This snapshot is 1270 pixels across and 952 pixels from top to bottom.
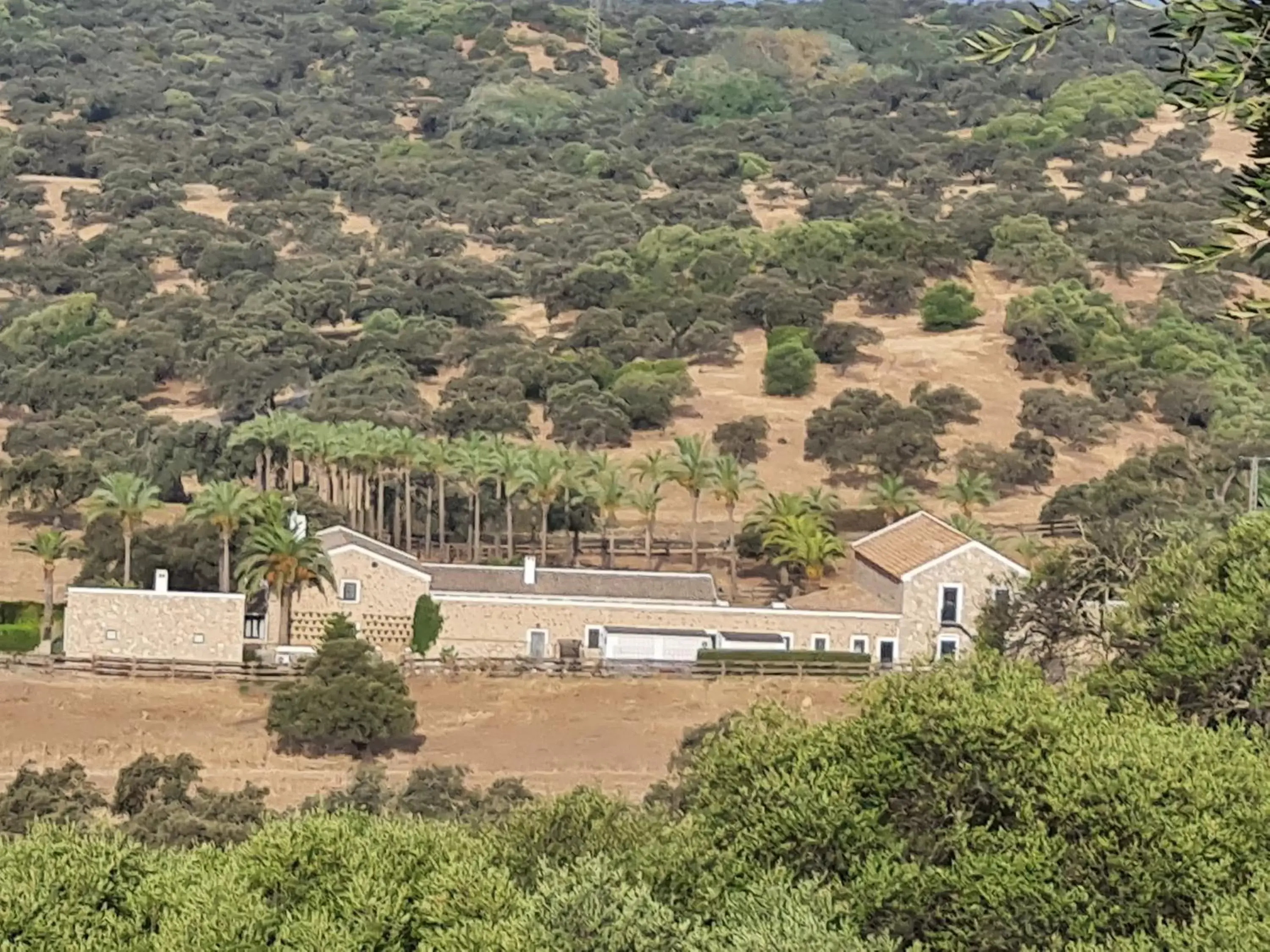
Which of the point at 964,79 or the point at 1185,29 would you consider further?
the point at 964,79

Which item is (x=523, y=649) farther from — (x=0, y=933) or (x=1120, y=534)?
(x=0, y=933)

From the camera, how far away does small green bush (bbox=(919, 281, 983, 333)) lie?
74.8 meters

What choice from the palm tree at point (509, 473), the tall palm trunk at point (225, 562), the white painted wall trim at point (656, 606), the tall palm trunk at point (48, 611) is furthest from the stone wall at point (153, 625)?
the palm tree at point (509, 473)

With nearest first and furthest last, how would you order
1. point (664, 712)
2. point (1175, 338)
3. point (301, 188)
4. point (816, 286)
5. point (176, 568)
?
point (664, 712) → point (176, 568) → point (1175, 338) → point (816, 286) → point (301, 188)

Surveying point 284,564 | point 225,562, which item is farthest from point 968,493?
point 225,562

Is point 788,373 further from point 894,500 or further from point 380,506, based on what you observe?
point 380,506

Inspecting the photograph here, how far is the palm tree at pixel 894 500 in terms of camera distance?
48.3 metres

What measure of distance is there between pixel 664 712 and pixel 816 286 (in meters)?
45.2

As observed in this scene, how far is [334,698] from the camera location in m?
32.2

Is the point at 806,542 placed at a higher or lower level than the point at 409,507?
lower

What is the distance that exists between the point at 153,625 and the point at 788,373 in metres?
33.2

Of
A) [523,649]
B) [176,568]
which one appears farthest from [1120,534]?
[176,568]

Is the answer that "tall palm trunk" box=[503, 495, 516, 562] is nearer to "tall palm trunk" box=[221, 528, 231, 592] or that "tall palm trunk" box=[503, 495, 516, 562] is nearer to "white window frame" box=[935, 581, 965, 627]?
"tall palm trunk" box=[221, 528, 231, 592]

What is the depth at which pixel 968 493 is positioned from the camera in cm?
4812
